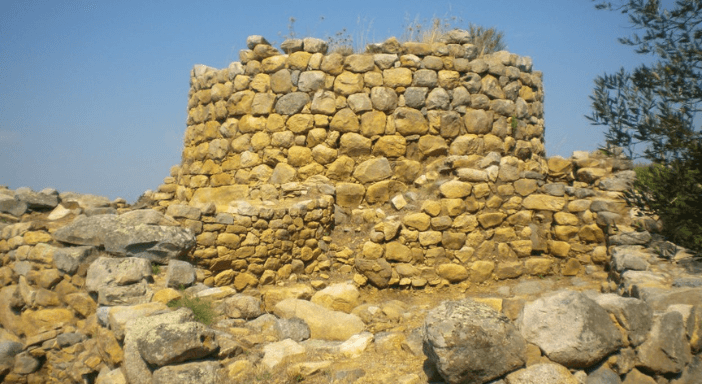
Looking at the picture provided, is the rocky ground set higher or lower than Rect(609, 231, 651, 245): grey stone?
lower

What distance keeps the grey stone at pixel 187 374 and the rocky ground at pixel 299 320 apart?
0.01m

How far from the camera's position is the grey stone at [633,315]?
4.02 m

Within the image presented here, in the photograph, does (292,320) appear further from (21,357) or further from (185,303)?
(21,357)

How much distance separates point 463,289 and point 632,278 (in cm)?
211

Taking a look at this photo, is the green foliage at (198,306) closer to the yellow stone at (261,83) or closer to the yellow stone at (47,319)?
the yellow stone at (47,319)

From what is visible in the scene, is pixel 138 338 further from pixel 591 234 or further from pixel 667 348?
pixel 591 234

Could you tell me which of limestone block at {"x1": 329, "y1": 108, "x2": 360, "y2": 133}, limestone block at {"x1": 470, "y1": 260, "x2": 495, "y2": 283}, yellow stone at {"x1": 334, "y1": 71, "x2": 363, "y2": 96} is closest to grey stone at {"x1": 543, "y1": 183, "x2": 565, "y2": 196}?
limestone block at {"x1": 470, "y1": 260, "x2": 495, "y2": 283}

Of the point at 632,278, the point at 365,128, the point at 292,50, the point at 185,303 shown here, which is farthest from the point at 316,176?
the point at 632,278

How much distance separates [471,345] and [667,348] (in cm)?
160

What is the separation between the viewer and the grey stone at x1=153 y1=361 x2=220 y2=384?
3.75 meters

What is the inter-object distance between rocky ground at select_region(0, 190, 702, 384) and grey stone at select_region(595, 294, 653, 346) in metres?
0.01

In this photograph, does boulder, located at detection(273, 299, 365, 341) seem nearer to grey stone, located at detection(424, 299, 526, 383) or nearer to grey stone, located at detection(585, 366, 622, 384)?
grey stone, located at detection(424, 299, 526, 383)

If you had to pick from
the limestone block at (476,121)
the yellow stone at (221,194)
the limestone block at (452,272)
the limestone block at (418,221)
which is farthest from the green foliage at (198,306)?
the limestone block at (476,121)

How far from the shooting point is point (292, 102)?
24.4 feet
